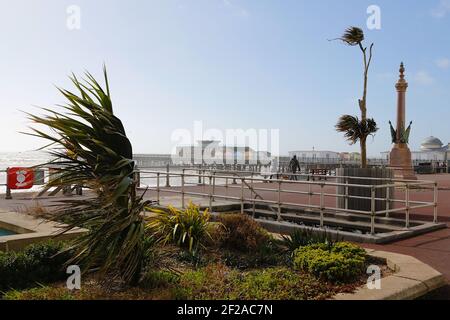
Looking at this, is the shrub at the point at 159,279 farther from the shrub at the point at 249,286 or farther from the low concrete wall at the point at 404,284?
the low concrete wall at the point at 404,284

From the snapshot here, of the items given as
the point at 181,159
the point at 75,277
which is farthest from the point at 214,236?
the point at 181,159

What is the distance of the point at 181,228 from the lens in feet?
21.7

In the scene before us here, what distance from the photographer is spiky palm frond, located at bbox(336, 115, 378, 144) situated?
12.9m

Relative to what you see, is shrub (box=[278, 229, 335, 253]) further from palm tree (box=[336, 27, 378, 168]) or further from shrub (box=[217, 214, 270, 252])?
palm tree (box=[336, 27, 378, 168])

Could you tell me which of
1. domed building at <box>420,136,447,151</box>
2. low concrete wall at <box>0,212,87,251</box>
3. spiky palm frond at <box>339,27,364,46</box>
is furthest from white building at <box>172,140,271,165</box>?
domed building at <box>420,136,447,151</box>

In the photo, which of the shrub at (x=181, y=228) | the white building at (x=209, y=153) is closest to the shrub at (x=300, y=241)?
the shrub at (x=181, y=228)

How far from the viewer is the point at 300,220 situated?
37.0ft

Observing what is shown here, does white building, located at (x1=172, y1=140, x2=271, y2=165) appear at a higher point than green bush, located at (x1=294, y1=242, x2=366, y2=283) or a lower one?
higher

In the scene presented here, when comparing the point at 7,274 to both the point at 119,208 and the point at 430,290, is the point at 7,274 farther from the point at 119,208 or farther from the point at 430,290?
the point at 430,290

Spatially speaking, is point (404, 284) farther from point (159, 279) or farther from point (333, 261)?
point (159, 279)

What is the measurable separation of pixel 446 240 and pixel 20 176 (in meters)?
14.6

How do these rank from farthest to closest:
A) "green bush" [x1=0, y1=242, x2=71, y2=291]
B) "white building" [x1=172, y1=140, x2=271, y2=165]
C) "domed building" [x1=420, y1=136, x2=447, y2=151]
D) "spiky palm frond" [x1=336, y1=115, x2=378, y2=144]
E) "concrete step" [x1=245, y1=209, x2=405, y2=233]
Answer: "domed building" [x1=420, y1=136, x2=447, y2=151] < "white building" [x1=172, y1=140, x2=271, y2=165] < "spiky palm frond" [x1=336, y1=115, x2=378, y2=144] < "concrete step" [x1=245, y1=209, x2=405, y2=233] < "green bush" [x1=0, y1=242, x2=71, y2=291]

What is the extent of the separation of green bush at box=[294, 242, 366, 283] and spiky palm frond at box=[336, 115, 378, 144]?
7.79 m

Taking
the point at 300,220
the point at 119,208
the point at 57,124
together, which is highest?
the point at 57,124
